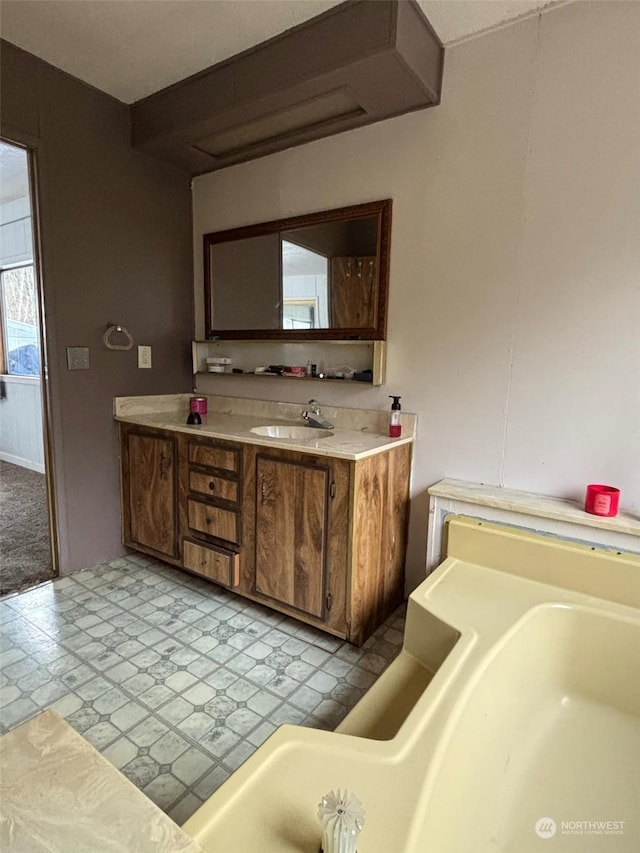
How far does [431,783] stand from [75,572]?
2.21m

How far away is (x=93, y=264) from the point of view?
2393 millimetres

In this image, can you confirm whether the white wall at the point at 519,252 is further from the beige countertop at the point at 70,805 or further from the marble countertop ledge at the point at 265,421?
the beige countertop at the point at 70,805

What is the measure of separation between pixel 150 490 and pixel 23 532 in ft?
3.97

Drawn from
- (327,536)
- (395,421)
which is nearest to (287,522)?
(327,536)

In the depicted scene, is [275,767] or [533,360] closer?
[275,767]

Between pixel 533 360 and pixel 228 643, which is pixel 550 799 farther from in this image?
pixel 533 360

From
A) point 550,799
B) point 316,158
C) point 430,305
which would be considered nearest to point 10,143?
point 316,158

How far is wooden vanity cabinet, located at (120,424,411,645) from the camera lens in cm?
183

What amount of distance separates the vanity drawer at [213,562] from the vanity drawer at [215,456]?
41 centimetres

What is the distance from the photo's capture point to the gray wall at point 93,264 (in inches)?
85.3

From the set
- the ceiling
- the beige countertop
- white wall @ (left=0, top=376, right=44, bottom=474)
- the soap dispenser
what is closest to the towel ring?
the ceiling

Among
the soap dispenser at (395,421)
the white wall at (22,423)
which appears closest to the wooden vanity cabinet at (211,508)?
the soap dispenser at (395,421)

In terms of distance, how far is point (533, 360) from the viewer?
1818 millimetres

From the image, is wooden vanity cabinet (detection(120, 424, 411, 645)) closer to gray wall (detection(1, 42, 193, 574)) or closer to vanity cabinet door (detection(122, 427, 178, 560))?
vanity cabinet door (detection(122, 427, 178, 560))
